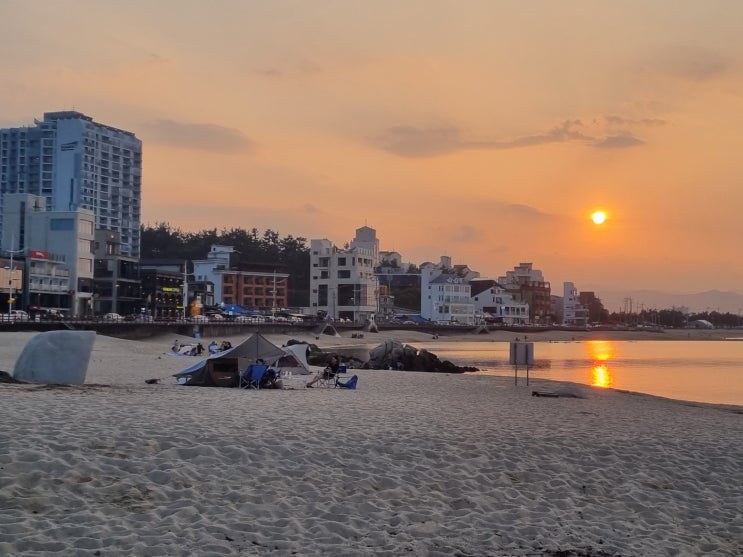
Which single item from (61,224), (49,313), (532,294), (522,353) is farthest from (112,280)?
(532,294)

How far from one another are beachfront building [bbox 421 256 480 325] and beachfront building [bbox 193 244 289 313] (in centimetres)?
3370

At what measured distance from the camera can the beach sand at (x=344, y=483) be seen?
7.82 meters

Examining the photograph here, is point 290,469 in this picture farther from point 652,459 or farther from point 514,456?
point 652,459

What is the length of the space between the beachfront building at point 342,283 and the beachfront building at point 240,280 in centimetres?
725

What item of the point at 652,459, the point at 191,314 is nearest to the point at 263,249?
the point at 191,314

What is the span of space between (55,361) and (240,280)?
122 metres

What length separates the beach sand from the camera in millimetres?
7824

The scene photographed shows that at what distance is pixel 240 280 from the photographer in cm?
14088

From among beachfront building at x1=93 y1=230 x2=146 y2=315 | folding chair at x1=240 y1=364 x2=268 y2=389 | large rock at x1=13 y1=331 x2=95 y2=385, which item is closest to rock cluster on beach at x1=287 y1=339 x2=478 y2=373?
folding chair at x1=240 y1=364 x2=268 y2=389

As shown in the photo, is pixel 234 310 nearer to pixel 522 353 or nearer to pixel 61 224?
pixel 61 224

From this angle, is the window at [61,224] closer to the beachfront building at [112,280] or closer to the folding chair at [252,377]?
the beachfront building at [112,280]

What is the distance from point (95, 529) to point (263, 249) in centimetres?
18330

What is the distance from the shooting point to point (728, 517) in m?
9.84

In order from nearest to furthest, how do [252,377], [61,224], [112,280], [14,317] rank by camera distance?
[252,377]
[14,317]
[61,224]
[112,280]
